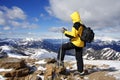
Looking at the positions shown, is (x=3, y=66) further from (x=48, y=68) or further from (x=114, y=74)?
(x=114, y=74)

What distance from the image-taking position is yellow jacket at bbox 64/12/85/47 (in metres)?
12.0

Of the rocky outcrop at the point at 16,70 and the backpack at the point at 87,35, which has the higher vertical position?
the backpack at the point at 87,35

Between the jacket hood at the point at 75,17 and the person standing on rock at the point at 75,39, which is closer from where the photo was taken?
the person standing on rock at the point at 75,39

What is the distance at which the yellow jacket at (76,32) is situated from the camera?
12.0 m

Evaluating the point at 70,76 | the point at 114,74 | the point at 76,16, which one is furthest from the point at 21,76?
the point at 114,74

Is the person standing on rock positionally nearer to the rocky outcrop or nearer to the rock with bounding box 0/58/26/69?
the rocky outcrop

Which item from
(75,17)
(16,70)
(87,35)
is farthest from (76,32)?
(16,70)

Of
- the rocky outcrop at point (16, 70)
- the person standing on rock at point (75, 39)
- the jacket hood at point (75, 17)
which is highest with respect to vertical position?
the jacket hood at point (75, 17)

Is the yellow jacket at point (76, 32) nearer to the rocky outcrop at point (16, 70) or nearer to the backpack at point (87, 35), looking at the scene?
the backpack at point (87, 35)

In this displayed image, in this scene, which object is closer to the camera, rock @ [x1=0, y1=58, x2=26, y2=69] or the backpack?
the backpack

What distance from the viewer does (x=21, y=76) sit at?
13031 millimetres

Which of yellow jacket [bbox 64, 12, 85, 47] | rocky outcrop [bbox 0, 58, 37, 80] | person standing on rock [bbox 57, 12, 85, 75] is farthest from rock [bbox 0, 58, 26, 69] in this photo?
yellow jacket [bbox 64, 12, 85, 47]

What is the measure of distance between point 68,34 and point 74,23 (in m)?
0.72

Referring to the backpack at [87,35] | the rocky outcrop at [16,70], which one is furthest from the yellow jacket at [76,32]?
the rocky outcrop at [16,70]
